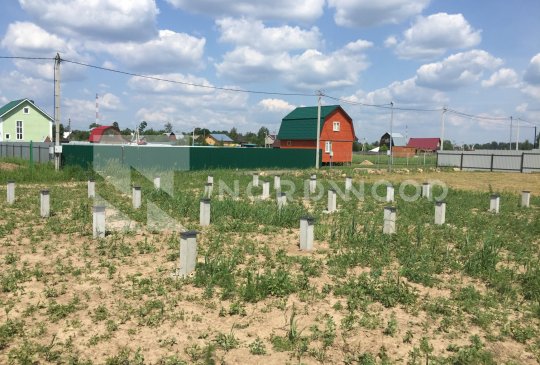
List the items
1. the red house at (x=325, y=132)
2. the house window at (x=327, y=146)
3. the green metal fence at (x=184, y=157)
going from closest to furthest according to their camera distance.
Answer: the green metal fence at (x=184, y=157)
the red house at (x=325, y=132)
the house window at (x=327, y=146)

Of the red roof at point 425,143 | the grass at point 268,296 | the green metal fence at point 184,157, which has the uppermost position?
the red roof at point 425,143

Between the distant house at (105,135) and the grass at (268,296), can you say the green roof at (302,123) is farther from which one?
the grass at (268,296)

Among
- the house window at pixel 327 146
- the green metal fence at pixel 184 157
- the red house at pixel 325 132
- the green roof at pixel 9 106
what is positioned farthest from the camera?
the green roof at pixel 9 106

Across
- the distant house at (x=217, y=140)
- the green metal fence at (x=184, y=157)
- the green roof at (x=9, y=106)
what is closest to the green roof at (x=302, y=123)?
the green metal fence at (x=184, y=157)

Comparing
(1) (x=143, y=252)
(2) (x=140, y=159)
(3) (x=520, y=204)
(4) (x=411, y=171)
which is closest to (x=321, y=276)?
(1) (x=143, y=252)

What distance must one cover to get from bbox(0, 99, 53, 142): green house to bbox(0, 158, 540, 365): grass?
156 feet

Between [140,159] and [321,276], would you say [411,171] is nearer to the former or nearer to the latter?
[140,159]

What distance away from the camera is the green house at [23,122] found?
49688mm

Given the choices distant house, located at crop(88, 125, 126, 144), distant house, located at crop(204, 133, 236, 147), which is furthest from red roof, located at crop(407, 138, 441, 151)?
distant house, located at crop(88, 125, 126, 144)

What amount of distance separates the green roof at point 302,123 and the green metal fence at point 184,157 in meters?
6.12

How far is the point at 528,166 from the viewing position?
3491 cm

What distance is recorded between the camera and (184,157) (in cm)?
2778

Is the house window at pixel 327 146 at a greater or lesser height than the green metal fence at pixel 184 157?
greater

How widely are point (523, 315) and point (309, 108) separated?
4041cm
